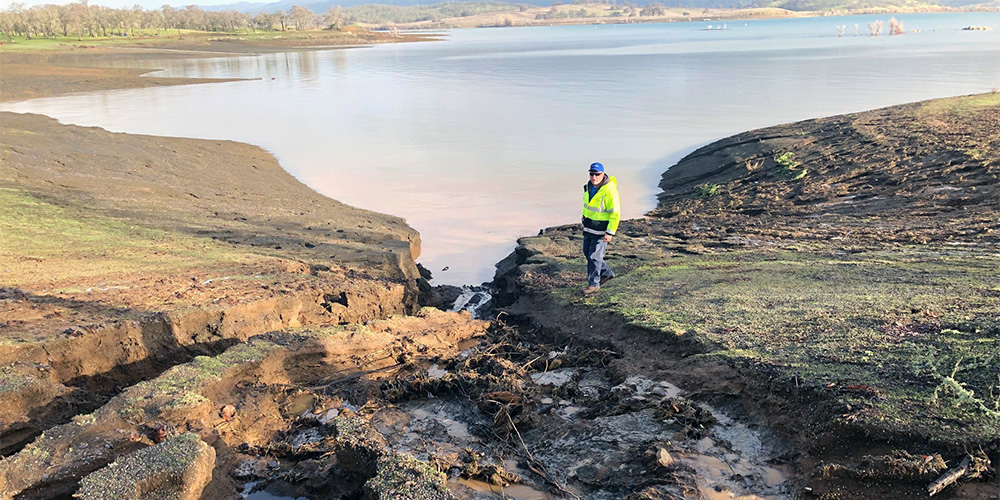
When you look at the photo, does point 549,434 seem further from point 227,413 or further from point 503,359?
point 227,413

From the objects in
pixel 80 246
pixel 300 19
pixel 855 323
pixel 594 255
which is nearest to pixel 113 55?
pixel 80 246

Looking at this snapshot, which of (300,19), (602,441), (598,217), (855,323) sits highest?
(300,19)

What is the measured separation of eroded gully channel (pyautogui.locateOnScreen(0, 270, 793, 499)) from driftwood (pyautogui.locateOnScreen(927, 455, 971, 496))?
0.79 m

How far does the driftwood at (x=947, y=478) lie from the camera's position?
3574 mm

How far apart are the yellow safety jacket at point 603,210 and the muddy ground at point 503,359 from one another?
0.91m

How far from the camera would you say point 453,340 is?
24.9ft

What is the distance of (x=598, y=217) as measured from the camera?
8.09 meters

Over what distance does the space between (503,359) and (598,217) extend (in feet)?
7.96

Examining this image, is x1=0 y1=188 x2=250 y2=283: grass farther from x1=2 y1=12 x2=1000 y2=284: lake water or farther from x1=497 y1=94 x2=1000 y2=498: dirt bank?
x1=497 y1=94 x2=1000 y2=498: dirt bank

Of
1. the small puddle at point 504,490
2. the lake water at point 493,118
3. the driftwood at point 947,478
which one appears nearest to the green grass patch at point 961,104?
the lake water at point 493,118

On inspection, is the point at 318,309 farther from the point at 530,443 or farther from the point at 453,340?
the point at 530,443

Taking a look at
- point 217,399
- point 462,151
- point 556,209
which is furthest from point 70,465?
point 462,151

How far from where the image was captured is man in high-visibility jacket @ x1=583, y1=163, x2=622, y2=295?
7891 mm

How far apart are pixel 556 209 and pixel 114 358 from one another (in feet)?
35.5
